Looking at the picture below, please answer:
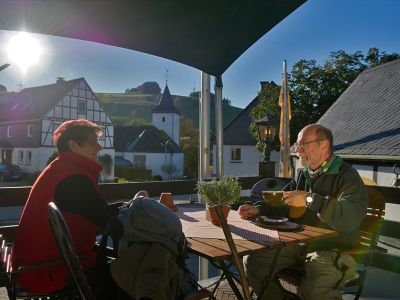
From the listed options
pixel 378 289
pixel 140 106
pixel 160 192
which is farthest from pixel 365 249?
pixel 140 106

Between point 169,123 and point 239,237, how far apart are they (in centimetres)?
6257

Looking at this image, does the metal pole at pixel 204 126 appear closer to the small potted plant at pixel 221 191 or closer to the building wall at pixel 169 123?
the small potted plant at pixel 221 191

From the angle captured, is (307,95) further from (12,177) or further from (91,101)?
(12,177)

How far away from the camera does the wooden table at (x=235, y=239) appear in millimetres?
1985

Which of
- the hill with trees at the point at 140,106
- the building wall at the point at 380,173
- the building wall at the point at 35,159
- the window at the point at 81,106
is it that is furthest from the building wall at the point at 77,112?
the hill with trees at the point at 140,106

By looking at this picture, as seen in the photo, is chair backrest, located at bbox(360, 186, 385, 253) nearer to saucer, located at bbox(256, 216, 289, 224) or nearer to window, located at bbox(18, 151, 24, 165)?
saucer, located at bbox(256, 216, 289, 224)

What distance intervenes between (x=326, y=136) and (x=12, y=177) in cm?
3746

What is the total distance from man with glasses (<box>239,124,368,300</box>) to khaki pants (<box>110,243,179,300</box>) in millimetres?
895

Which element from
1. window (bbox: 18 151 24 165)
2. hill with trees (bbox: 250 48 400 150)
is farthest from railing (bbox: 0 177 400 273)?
window (bbox: 18 151 24 165)

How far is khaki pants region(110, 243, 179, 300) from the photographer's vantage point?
1.78 metres

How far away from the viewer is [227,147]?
124ft

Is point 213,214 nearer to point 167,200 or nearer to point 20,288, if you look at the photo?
point 167,200

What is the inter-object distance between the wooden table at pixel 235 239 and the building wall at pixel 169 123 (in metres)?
61.3

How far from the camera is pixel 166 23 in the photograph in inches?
116
